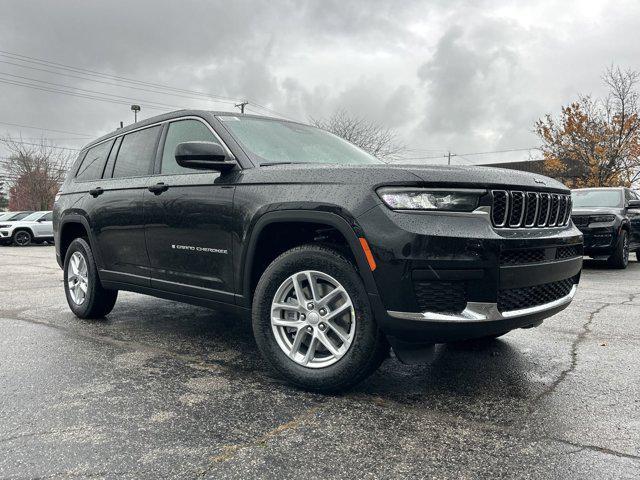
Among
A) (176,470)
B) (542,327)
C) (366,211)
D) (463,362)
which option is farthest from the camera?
(542,327)

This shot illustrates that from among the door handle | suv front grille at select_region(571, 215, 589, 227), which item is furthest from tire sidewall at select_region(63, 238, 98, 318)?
suv front grille at select_region(571, 215, 589, 227)

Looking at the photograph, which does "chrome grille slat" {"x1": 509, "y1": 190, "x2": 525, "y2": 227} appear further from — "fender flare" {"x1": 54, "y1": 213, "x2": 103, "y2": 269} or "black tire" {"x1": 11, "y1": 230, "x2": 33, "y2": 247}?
"black tire" {"x1": 11, "y1": 230, "x2": 33, "y2": 247}

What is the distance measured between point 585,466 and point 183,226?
282 cm

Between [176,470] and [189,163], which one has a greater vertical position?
[189,163]

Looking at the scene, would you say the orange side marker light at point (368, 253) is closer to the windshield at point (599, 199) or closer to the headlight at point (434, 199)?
the headlight at point (434, 199)

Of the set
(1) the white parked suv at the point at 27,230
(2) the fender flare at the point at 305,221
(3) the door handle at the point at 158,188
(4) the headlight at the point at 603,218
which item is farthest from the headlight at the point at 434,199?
(1) the white parked suv at the point at 27,230

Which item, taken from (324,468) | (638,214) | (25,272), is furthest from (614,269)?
(25,272)

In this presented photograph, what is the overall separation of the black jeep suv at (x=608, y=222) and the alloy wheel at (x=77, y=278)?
8.33 meters

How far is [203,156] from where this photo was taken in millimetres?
3424

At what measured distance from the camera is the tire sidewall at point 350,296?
2.84 meters

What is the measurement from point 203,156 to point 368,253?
52.3 inches

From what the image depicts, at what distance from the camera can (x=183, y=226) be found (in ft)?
12.6

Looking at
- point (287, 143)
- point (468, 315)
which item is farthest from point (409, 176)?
point (287, 143)

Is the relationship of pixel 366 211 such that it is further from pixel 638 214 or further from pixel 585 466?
pixel 638 214
